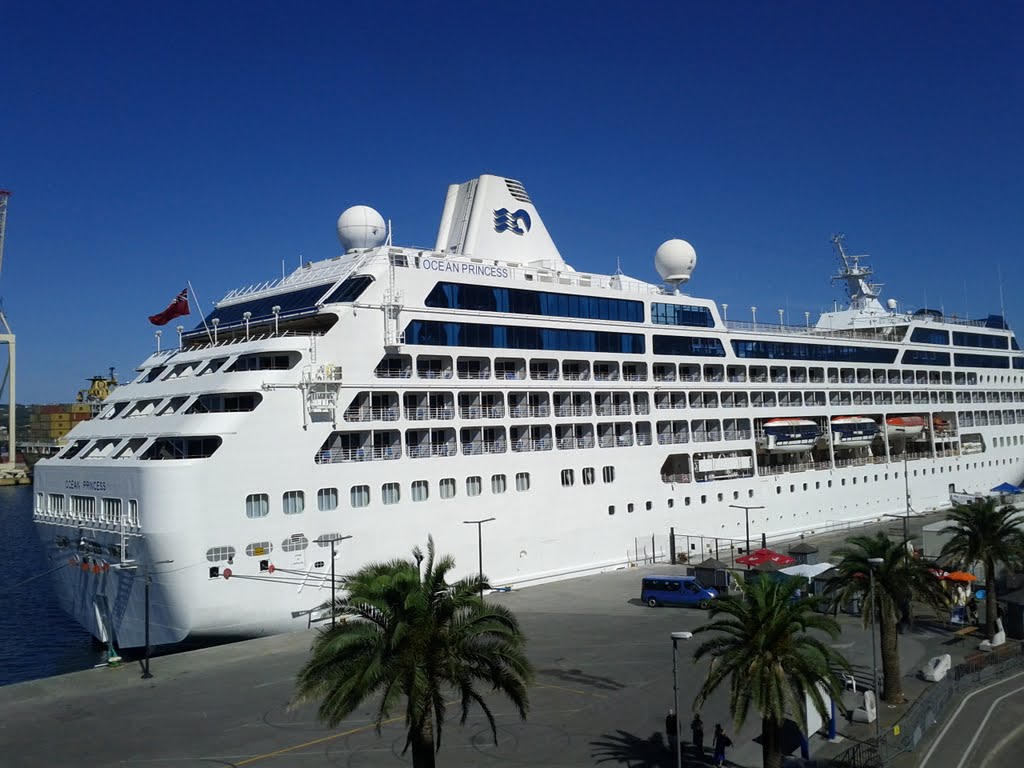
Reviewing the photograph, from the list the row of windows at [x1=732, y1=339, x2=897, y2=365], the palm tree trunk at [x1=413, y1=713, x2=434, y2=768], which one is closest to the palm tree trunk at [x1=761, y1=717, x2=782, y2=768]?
the palm tree trunk at [x1=413, y1=713, x2=434, y2=768]

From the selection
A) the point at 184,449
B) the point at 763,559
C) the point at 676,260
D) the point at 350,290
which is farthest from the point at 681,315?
the point at 184,449

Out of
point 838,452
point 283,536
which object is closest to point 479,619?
point 283,536

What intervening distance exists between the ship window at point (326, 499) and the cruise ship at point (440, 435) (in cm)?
5

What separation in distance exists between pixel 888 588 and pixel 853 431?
Answer: 29.0 metres

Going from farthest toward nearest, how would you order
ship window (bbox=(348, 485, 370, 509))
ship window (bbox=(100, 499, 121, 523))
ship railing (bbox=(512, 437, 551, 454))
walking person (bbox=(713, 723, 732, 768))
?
ship railing (bbox=(512, 437, 551, 454)), ship window (bbox=(348, 485, 370, 509)), ship window (bbox=(100, 499, 121, 523)), walking person (bbox=(713, 723, 732, 768))

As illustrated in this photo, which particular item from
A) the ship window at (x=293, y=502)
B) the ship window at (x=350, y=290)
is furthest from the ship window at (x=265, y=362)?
the ship window at (x=293, y=502)

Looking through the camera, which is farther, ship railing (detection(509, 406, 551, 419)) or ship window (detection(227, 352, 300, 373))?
ship railing (detection(509, 406, 551, 419))

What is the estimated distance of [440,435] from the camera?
3069cm

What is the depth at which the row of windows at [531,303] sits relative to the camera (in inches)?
1229

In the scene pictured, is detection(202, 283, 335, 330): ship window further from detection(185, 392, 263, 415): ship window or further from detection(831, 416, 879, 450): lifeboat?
detection(831, 416, 879, 450): lifeboat

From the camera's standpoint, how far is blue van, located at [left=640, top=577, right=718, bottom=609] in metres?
30.3

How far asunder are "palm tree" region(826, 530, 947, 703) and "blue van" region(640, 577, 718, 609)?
8.34 m

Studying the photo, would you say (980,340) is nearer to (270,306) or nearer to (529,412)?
(529,412)

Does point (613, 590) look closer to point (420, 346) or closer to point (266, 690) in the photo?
point (420, 346)
